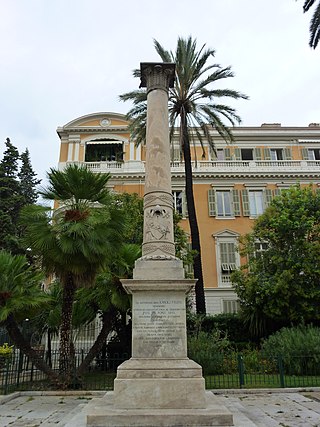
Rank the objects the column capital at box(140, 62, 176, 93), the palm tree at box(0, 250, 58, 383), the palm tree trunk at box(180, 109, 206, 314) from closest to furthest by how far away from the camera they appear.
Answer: the column capital at box(140, 62, 176, 93)
the palm tree at box(0, 250, 58, 383)
the palm tree trunk at box(180, 109, 206, 314)

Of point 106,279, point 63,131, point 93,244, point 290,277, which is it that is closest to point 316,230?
point 290,277

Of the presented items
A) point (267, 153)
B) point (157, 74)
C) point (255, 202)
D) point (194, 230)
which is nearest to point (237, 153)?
point (267, 153)

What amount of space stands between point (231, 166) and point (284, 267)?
509 inches

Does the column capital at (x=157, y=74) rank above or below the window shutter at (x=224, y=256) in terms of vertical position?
above

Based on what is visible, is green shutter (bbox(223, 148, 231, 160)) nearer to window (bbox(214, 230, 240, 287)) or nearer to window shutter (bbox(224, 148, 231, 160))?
window shutter (bbox(224, 148, 231, 160))

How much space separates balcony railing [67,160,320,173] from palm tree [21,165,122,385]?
18.2 m

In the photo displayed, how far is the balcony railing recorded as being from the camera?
31.0m

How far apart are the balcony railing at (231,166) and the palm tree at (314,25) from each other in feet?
53.0

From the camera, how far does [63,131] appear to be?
108ft

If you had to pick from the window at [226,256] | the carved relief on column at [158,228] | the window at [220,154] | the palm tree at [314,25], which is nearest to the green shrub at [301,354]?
the carved relief on column at [158,228]

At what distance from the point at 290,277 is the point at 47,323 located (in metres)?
11.7

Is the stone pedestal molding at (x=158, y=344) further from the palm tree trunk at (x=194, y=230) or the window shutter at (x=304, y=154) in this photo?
the window shutter at (x=304, y=154)

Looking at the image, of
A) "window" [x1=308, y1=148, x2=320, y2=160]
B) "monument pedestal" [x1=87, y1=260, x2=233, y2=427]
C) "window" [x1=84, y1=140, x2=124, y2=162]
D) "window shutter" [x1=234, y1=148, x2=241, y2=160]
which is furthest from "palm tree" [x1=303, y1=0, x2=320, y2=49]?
"window" [x1=308, y1=148, x2=320, y2=160]

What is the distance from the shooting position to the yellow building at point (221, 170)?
1163 inches
